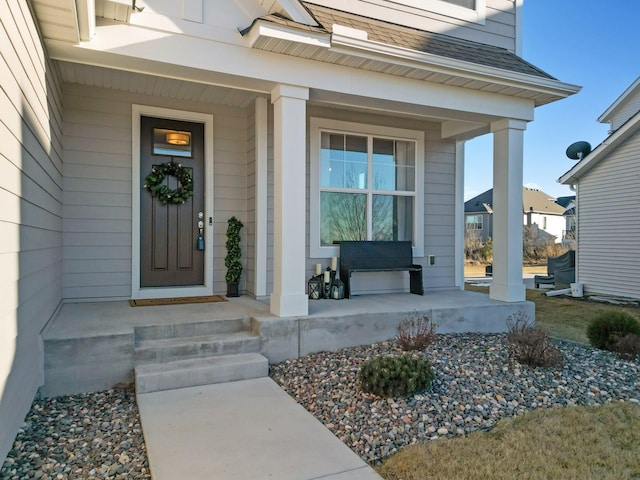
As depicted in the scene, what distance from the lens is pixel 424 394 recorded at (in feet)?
10.3

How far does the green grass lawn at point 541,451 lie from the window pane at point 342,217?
3.40m

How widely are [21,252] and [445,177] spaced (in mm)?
5411

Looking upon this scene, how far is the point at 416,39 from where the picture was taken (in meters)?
4.98

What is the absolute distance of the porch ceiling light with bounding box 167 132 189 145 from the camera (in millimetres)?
5293

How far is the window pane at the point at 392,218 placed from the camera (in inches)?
241

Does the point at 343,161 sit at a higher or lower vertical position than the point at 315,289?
higher

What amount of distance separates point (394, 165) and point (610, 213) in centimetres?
653

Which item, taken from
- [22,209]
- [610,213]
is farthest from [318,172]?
[610,213]

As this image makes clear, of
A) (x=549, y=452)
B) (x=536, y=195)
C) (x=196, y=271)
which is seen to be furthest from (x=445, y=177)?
(x=536, y=195)

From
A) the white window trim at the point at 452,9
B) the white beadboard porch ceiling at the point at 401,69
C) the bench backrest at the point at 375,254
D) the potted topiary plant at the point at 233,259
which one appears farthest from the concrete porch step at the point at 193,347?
the white window trim at the point at 452,9

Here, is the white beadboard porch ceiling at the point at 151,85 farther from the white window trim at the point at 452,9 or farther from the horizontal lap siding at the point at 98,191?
the white window trim at the point at 452,9

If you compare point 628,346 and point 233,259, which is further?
point 233,259

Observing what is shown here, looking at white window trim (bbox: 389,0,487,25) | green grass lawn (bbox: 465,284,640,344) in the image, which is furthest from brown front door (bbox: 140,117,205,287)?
green grass lawn (bbox: 465,284,640,344)

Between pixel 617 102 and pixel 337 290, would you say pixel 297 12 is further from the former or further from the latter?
pixel 617 102
